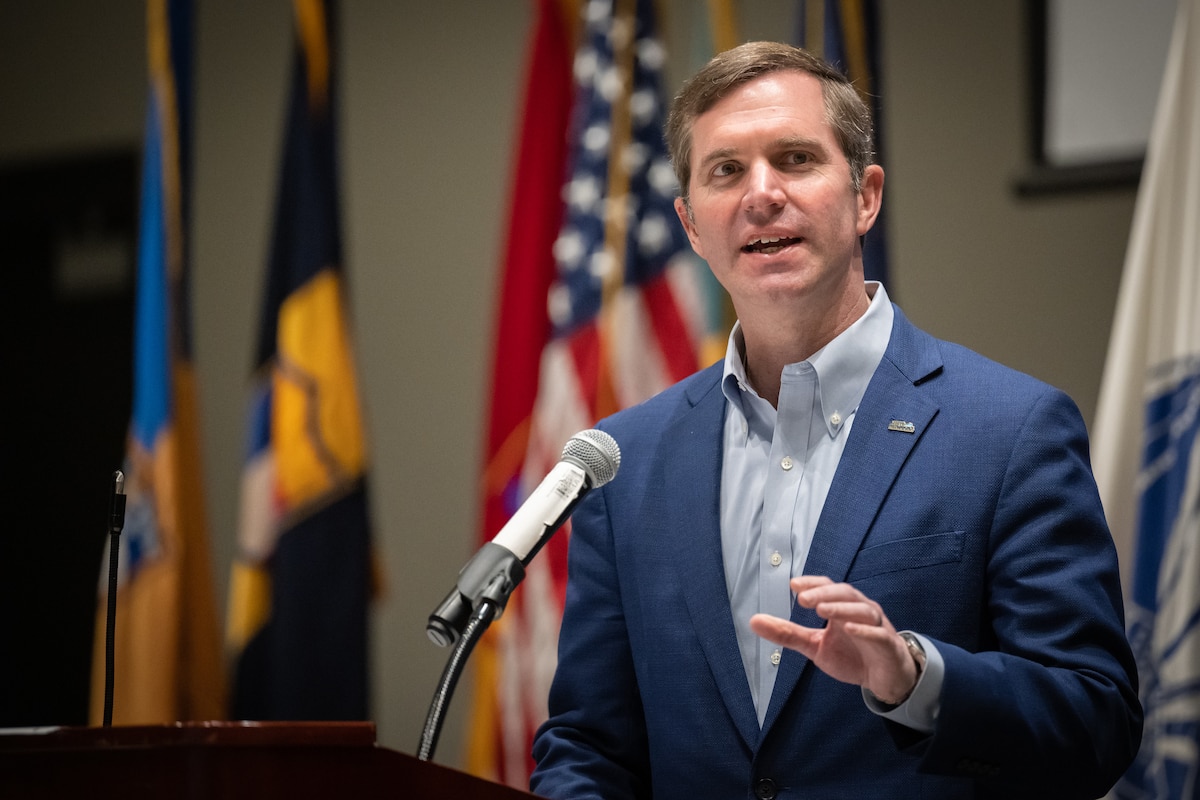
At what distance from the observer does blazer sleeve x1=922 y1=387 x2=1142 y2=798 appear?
1211 millimetres

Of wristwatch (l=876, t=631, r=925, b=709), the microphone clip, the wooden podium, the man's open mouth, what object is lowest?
the wooden podium

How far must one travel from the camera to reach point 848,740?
1394mm

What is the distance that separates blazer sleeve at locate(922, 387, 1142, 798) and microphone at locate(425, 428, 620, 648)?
42 centimetres

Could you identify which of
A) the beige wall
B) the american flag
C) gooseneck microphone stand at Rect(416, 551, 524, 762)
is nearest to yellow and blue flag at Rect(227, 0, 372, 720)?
the american flag

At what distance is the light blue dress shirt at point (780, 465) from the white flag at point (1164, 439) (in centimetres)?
123

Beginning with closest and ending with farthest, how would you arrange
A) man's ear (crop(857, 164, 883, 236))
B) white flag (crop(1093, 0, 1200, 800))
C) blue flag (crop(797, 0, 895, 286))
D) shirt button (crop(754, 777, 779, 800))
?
shirt button (crop(754, 777, 779, 800)) < man's ear (crop(857, 164, 883, 236)) < white flag (crop(1093, 0, 1200, 800)) < blue flag (crop(797, 0, 895, 286))

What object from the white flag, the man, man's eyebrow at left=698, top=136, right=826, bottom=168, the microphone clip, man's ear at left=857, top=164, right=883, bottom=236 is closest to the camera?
the microphone clip

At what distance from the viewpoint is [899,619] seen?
4.63 feet

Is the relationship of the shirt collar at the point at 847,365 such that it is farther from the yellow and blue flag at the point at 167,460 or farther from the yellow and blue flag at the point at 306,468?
the yellow and blue flag at the point at 167,460

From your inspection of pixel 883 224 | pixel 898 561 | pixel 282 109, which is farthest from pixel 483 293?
pixel 898 561

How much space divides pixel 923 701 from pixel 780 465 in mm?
456

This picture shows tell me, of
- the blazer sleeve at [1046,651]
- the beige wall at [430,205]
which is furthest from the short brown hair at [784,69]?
the beige wall at [430,205]

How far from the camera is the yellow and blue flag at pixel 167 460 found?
339cm

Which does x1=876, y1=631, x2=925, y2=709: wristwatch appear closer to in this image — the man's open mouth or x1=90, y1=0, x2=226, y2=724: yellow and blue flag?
the man's open mouth
